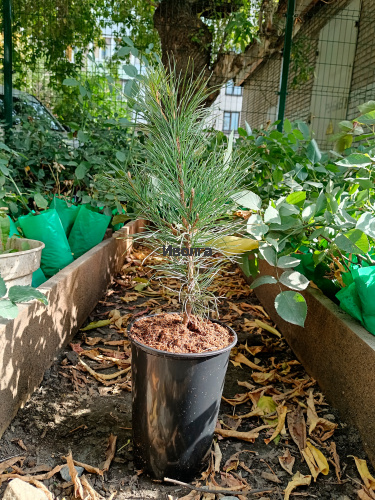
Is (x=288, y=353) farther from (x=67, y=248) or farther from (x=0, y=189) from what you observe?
(x=0, y=189)

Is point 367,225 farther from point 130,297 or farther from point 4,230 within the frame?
point 130,297

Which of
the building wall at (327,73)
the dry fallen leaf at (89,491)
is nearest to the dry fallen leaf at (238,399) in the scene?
the dry fallen leaf at (89,491)

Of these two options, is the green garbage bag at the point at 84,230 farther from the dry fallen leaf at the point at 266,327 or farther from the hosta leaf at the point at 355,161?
the hosta leaf at the point at 355,161

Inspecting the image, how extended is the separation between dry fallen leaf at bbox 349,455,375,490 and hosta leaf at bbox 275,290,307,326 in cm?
54

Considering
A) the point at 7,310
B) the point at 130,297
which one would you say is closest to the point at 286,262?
the point at 7,310

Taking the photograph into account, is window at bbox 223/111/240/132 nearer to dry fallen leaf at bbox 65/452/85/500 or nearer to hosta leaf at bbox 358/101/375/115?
hosta leaf at bbox 358/101/375/115

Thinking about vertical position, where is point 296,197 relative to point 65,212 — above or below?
above

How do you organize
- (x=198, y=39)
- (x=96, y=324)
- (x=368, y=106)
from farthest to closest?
1. (x=198, y=39)
2. (x=96, y=324)
3. (x=368, y=106)

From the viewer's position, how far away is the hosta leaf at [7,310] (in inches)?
50.8

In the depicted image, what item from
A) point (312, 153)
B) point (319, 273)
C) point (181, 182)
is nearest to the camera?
point (181, 182)

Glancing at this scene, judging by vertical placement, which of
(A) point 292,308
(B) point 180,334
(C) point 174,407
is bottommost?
(C) point 174,407

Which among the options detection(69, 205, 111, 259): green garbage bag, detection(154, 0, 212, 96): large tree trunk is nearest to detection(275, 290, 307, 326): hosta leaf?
detection(69, 205, 111, 259): green garbage bag

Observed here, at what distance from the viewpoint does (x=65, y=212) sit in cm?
321

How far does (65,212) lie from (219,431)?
2.09m
